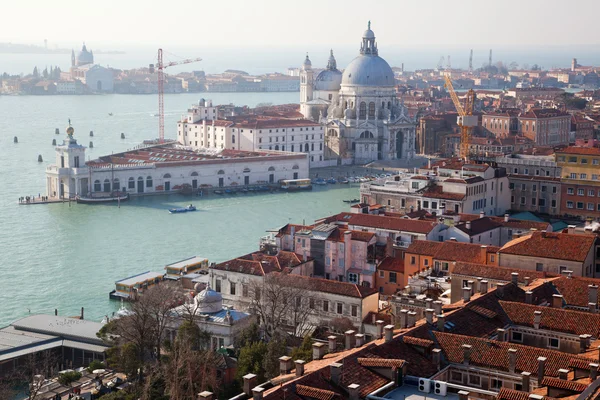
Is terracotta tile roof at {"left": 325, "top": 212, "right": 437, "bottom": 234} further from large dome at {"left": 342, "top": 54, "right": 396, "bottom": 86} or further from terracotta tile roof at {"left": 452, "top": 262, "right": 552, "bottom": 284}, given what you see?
large dome at {"left": 342, "top": 54, "right": 396, "bottom": 86}

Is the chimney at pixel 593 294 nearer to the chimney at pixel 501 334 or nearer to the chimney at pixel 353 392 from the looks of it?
the chimney at pixel 501 334

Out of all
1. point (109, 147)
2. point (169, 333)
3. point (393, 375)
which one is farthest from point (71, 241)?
point (109, 147)

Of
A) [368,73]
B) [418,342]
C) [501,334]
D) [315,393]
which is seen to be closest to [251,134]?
[368,73]

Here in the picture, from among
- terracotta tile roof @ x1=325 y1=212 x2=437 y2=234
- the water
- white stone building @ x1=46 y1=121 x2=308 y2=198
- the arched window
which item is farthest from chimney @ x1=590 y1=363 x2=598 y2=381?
A: the arched window

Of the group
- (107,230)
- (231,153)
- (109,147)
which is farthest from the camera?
(109,147)

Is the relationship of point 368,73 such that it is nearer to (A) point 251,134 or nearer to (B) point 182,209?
(A) point 251,134

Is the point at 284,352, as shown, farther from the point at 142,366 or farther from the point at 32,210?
the point at 32,210
